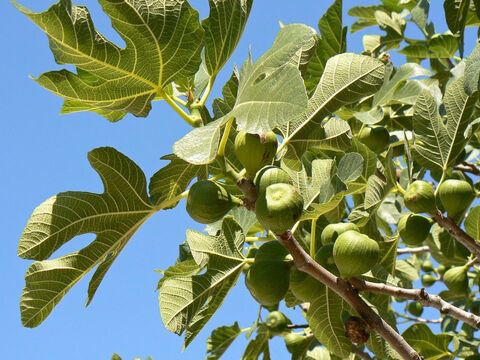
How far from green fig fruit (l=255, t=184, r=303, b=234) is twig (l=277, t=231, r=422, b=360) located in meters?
0.11

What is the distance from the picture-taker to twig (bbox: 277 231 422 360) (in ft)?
4.88

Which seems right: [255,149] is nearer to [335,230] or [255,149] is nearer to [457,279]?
[335,230]

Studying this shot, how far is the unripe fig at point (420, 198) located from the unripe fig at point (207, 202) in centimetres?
71

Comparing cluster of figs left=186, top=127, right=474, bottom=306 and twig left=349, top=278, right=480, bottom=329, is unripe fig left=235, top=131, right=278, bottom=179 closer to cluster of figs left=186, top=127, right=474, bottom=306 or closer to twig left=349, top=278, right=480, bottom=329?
cluster of figs left=186, top=127, right=474, bottom=306

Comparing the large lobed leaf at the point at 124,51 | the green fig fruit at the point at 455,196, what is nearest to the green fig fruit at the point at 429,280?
the green fig fruit at the point at 455,196

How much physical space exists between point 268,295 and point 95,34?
80 cm

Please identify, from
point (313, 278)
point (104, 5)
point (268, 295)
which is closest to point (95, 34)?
point (104, 5)

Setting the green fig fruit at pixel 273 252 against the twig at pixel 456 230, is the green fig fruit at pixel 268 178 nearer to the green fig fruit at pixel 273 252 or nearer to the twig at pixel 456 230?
the green fig fruit at pixel 273 252

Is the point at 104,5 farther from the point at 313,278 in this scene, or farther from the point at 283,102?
the point at 313,278

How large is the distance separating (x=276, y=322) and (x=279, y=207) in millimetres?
1336

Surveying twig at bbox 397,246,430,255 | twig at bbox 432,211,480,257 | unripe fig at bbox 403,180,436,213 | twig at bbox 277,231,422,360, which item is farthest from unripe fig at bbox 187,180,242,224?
twig at bbox 397,246,430,255

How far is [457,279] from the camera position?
270 cm

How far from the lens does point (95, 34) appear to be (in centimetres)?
138

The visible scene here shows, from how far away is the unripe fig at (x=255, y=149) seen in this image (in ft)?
4.62
